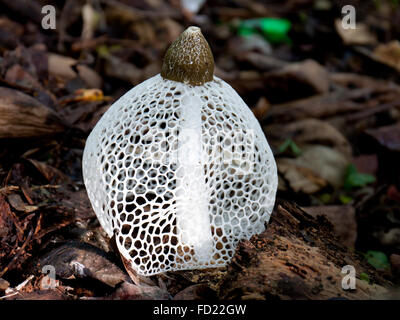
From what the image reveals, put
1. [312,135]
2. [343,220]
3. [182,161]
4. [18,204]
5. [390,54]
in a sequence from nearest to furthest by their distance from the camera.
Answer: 1. [182,161]
2. [18,204]
3. [343,220]
4. [312,135]
5. [390,54]

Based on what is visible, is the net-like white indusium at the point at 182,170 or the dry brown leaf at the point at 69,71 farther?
the dry brown leaf at the point at 69,71

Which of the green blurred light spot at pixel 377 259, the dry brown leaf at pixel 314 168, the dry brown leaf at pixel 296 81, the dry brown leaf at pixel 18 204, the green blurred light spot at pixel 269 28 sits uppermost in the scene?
the green blurred light spot at pixel 269 28

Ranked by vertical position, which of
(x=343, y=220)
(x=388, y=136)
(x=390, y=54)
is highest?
(x=390, y=54)

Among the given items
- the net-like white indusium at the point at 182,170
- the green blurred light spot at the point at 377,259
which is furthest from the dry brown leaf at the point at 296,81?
the net-like white indusium at the point at 182,170

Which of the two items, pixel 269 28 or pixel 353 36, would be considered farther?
pixel 269 28

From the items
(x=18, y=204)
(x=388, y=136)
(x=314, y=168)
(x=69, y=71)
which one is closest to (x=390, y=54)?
(x=388, y=136)

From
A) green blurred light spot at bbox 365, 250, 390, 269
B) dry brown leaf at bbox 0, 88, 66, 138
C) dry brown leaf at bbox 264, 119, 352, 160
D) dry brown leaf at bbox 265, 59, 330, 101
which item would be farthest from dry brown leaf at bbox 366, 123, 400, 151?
dry brown leaf at bbox 0, 88, 66, 138

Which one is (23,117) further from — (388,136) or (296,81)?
(388,136)

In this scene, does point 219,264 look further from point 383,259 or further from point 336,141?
point 336,141

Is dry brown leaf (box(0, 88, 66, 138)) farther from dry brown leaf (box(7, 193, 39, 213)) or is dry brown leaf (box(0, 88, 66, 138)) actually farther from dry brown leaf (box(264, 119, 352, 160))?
dry brown leaf (box(264, 119, 352, 160))

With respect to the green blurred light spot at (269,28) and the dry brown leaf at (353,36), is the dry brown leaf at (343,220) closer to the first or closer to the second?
the dry brown leaf at (353,36)

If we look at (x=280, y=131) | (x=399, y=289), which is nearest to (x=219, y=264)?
(x=399, y=289)
